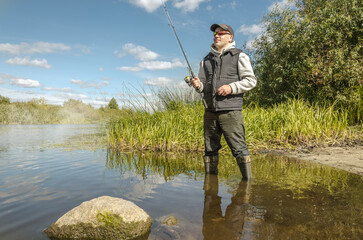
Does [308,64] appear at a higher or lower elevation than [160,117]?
higher

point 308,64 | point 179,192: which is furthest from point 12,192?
point 308,64

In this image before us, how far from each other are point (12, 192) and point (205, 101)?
8.95ft

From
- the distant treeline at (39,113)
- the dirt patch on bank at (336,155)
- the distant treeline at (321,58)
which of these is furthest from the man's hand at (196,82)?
the distant treeline at (39,113)

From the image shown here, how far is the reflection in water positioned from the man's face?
1.88 m

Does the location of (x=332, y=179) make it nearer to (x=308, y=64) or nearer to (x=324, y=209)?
(x=324, y=209)

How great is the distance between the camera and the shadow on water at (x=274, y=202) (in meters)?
2.03

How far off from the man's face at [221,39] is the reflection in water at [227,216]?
1.88 m

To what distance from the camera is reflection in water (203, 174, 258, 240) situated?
201 cm

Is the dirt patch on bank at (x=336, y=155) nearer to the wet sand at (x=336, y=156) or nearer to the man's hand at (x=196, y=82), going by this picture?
the wet sand at (x=336, y=156)

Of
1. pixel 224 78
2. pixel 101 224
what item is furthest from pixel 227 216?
pixel 224 78

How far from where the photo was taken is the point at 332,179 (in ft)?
11.8

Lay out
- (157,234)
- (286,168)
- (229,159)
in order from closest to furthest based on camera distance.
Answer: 1. (157,234)
2. (286,168)
3. (229,159)

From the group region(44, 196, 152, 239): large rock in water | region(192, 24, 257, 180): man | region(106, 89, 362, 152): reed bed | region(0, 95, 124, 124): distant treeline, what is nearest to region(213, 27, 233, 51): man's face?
region(192, 24, 257, 180): man

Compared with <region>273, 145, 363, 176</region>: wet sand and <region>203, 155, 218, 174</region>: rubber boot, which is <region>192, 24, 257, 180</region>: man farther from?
<region>273, 145, 363, 176</region>: wet sand
